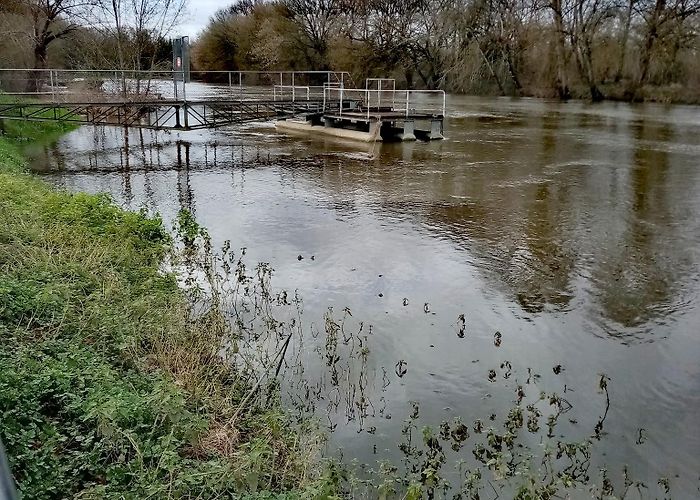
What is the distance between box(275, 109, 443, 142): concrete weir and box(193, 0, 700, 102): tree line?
772 inches

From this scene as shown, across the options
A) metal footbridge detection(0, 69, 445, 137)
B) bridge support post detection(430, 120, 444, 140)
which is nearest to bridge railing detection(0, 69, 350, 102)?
metal footbridge detection(0, 69, 445, 137)

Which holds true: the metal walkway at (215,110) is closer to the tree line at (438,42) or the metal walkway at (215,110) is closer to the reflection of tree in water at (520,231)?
the tree line at (438,42)

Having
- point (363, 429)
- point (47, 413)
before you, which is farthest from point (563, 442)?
point (47, 413)

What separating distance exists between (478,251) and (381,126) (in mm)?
10755

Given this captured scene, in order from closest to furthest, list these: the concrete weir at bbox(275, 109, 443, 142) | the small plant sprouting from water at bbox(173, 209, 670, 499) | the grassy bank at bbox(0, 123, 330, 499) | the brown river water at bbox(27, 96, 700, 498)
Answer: the grassy bank at bbox(0, 123, 330, 499) → the small plant sprouting from water at bbox(173, 209, 670, 499) → the brown river water at bbox(27, 96, 700, 498) → the concrete weir at bbox(275, 109, 443, 142)

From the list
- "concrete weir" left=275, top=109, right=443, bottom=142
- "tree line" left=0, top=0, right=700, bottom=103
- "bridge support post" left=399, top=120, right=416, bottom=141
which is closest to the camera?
"concrete weir" left=275, top=109, right=443, bottom=142

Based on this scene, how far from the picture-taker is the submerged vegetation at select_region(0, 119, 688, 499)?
3.24 metres

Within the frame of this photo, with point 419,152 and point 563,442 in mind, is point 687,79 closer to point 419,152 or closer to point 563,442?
point 419,152

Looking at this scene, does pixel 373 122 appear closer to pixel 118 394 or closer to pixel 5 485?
pixel 118 394

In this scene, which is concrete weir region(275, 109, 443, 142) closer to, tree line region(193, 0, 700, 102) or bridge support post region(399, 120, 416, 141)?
bridge support post region(399, 120, 416, 141)

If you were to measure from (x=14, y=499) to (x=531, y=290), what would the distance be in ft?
20.7

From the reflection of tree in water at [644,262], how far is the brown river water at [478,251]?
3cm

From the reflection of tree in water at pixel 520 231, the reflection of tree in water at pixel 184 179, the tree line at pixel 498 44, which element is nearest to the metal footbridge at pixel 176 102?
the reflection of tree in water at pixel 184 179

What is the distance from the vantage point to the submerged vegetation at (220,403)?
3240mm
